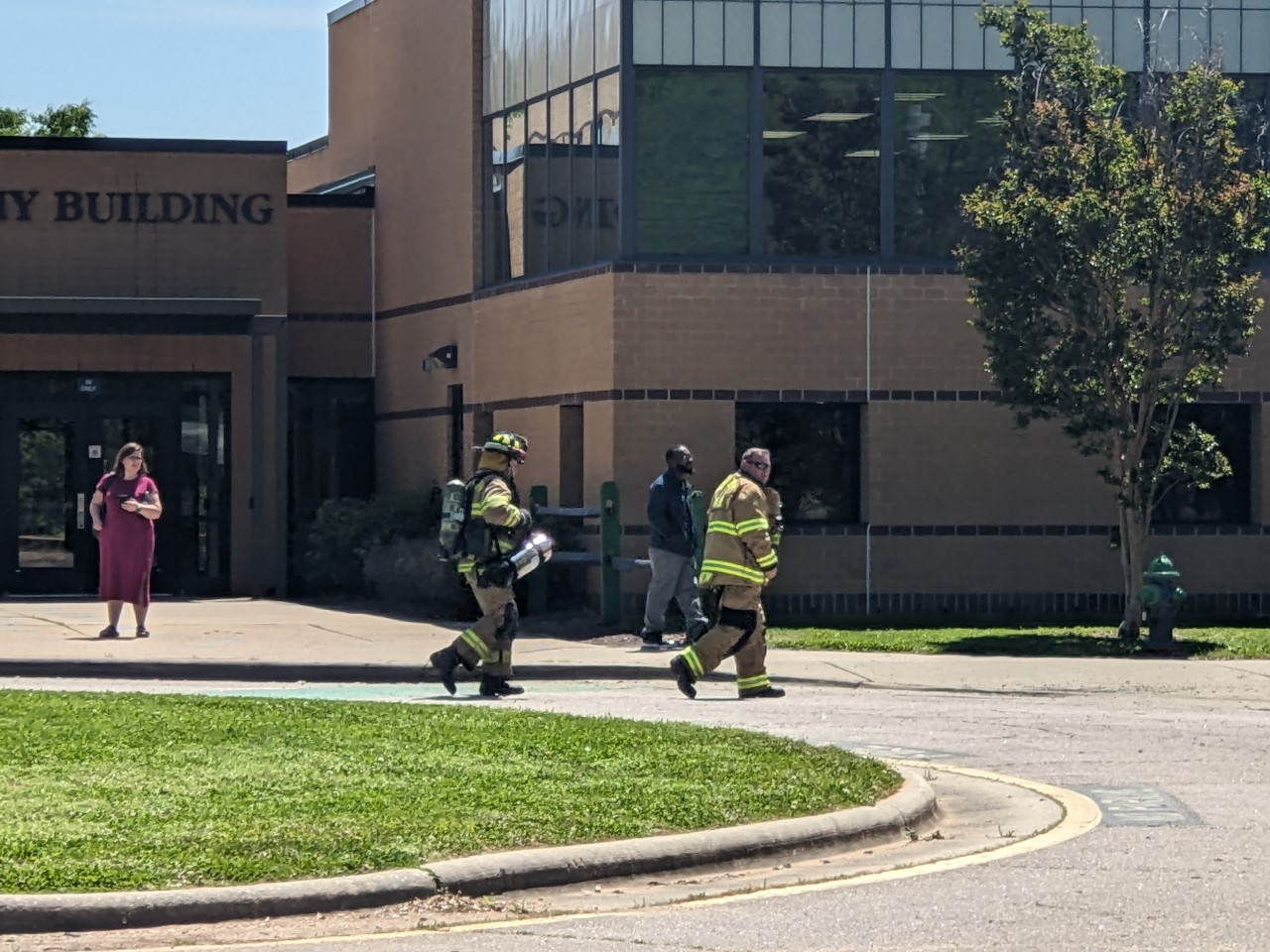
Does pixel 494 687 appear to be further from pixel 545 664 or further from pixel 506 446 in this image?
pixel 545 664

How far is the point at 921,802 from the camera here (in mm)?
10398

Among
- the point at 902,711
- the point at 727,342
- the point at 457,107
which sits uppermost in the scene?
the point at 457,107

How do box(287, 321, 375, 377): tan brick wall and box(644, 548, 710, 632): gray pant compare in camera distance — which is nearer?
box(644, 548, 710, 632): gray pant

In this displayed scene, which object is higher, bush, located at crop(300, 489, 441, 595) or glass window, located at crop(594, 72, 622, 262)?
glass window, located at crop(594, 72, 622, 262)

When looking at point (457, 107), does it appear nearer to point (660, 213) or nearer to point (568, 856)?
point (660, 213)

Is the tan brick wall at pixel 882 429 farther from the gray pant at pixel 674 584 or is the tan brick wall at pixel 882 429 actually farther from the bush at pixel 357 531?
the gray pant at pixel 674 584

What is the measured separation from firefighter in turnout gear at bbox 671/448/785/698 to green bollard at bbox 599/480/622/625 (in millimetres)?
6077

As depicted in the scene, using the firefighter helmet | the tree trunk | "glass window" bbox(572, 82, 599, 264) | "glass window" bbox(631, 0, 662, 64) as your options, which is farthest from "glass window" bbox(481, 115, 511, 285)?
the firefighter helmet

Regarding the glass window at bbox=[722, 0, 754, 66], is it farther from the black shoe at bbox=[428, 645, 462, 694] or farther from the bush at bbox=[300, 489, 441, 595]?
the black shoe at bbox=[428, 645, 462, 694]

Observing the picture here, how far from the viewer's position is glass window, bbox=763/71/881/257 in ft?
75.8

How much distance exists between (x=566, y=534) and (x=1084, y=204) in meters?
7.03

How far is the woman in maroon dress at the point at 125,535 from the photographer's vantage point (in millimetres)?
20266

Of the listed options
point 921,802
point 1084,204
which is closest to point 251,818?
point 921,802

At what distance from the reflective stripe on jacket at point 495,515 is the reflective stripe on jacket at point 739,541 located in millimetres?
1376
